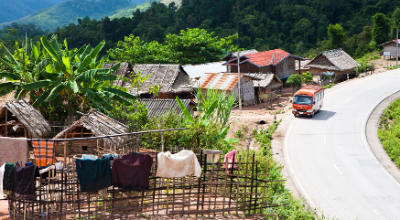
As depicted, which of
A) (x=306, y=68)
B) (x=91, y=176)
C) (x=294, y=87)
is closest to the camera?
(x=91, y=176)

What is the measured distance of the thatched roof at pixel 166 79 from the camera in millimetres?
30395

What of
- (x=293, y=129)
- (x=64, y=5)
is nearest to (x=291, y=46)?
(x=293, y=129)

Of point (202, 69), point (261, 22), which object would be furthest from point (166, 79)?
point (261, 22)

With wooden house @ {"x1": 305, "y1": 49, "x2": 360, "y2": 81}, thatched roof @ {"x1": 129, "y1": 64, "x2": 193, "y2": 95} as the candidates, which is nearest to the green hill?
wooden house @ {"x1": 305, "y1": 49, "x2": 360, "y2": 81}

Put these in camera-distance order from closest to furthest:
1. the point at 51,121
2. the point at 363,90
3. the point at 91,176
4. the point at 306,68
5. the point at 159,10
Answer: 1. the point at 91,176
2. the point at 51,121
3. the point at 363,90
4. the point at 306,68
5. the point at 159,10

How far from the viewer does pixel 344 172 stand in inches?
688

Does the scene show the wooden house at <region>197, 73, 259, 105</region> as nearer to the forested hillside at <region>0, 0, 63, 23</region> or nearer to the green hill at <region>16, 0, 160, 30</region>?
the green hill at <region>16, 0, 160, 30</region>

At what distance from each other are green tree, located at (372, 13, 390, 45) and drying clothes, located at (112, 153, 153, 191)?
47.8 m

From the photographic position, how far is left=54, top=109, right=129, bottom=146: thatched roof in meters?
14.5

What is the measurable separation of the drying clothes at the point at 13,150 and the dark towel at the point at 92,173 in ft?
7.30

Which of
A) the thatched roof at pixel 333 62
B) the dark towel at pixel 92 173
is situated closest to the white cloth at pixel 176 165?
the dark towel at pixel 92 173

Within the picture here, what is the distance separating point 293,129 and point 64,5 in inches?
5394

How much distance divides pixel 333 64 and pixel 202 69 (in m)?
13.8

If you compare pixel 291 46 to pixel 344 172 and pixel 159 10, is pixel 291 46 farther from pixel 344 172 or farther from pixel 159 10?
pixel 344 172
